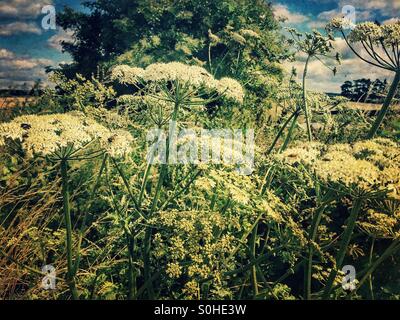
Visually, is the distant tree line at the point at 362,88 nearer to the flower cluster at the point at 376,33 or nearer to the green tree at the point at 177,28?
the flower cluster at the point at 376,33

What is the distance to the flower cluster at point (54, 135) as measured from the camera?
2398 mm

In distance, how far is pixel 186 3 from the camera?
12617mm

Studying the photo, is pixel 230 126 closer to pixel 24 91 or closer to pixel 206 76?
pixel 206 76

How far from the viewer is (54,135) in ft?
8.00

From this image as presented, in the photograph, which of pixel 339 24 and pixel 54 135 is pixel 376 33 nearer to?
pixel 339 24

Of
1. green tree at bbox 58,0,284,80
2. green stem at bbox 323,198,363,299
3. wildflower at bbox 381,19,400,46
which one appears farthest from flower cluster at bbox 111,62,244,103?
green tree at bbox 58,0,284,80

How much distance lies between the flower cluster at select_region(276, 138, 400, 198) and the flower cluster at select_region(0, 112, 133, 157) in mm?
1252

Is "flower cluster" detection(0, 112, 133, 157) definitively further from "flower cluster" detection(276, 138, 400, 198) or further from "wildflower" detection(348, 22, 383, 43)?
"wildflower" detection(348, 22, 383, 43)

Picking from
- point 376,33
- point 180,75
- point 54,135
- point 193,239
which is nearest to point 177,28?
point 180,75

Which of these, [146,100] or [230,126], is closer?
[146,100]
